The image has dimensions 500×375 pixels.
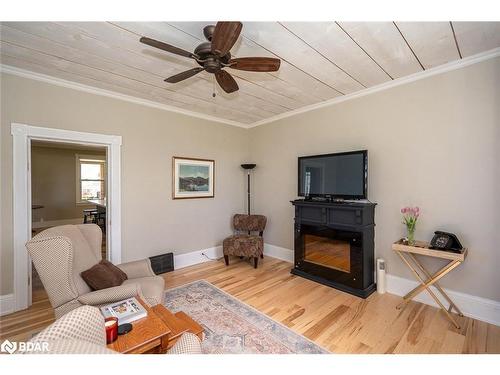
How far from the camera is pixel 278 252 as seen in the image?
416 cm

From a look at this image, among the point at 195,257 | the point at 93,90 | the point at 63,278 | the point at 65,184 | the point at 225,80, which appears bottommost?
the point at 195,257

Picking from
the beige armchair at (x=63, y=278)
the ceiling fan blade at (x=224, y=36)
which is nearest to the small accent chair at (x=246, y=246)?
the beige armchair at (x=63, y=278)

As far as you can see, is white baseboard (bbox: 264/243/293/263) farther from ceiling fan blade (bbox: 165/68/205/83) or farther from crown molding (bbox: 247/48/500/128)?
ceiling fan blade (bbox: 165/68/205/83)

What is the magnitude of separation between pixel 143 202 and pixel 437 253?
12.0ft

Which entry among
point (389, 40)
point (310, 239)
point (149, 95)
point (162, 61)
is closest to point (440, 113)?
point (389, 40)

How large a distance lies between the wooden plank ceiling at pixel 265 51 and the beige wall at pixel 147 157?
1.02 ft

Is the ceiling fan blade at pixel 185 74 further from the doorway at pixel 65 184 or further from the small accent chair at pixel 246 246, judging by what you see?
the doorway at pixel 65 184

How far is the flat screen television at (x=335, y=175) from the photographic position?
2.88 m

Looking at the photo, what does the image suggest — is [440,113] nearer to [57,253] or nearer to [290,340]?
[290,340]

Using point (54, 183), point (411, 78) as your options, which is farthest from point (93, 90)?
point (54, 183)

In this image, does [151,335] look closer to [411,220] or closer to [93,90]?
[411,220]

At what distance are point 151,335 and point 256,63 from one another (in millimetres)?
1978

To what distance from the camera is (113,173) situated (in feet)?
10.1
